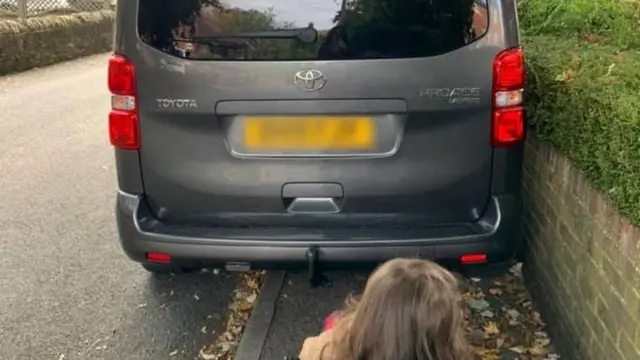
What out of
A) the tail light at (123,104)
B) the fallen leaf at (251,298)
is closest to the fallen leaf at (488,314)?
the fallen leaf at (251,298)

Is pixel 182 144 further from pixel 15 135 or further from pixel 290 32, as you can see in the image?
pixel 15 135

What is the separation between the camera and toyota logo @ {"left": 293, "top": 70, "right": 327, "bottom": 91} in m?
3.69

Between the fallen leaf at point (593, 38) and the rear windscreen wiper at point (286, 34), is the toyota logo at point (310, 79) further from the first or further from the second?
the fallen leaf at point (593, 38)

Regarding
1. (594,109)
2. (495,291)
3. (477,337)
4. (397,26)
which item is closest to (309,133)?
(397,26)

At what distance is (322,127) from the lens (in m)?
3.75

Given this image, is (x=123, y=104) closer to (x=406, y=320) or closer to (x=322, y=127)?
(x=322, y=127)

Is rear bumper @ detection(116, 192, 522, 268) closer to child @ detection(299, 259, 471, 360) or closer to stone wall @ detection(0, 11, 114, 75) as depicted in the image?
child @ detection(299, 259, 471, 360)

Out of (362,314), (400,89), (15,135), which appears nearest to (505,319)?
(400,89)

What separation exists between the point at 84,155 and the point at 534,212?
205 inches

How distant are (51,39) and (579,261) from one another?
14.2 meters

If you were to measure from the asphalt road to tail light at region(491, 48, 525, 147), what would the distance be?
1852 mm

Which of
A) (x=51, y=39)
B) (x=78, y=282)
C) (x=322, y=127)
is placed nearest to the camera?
(x=322, y=127)

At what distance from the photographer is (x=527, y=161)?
16.0 ft

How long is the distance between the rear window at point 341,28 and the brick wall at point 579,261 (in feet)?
2.78
